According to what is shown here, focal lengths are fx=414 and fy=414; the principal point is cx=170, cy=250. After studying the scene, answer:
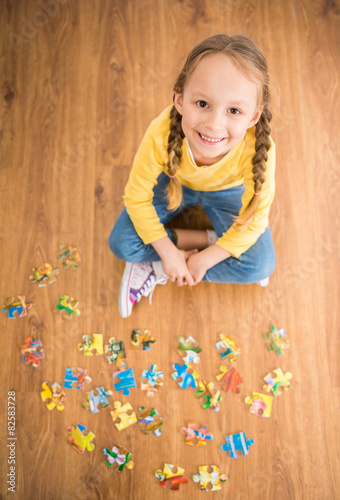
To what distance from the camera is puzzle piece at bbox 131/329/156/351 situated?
148 centimetres

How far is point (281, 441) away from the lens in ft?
4.51

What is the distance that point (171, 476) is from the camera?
133 cm

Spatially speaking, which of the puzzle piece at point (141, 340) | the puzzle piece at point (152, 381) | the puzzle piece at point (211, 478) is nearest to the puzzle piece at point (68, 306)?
the puzzle piece at point (141, 340)

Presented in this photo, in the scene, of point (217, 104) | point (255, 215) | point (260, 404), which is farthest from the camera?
point (260, 404)

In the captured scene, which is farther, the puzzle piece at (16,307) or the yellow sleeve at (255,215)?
the puzzle piece at (16,307)

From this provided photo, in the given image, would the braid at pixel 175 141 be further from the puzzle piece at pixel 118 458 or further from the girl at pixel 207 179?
the puzzle piece at pixel 118 458

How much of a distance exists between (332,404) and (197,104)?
110cm

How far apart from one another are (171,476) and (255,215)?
2.88 feet

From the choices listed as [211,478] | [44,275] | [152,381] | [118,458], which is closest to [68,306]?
[44,275]

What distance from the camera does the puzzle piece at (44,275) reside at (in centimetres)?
157

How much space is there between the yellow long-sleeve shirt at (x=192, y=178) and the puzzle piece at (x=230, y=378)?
0.41 metres

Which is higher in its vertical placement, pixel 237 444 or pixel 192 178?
pixel 192 178

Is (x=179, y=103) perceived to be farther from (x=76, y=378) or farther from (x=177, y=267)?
(x=76, y=378)

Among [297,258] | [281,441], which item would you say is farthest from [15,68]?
[281,441]
